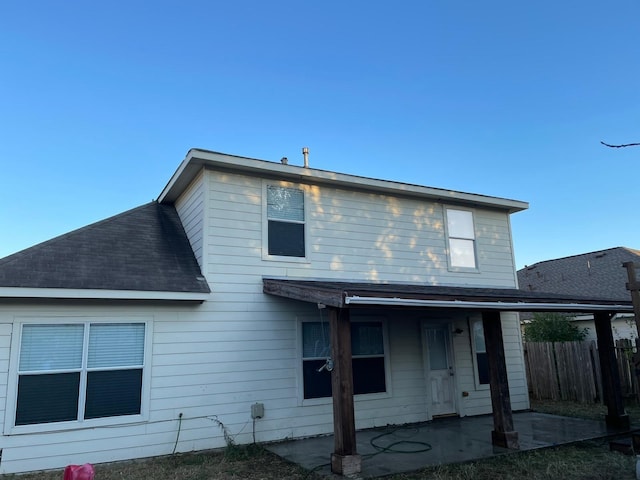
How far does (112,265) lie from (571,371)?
11616 millimetres

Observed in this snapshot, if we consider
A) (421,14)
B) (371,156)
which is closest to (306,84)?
(371,156)

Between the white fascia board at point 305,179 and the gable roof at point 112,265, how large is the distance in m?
1.17

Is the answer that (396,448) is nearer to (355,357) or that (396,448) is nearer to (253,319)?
(355,357)

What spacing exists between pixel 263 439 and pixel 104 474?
98.5 inches

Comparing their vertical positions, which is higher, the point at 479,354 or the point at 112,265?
the point at 112,265

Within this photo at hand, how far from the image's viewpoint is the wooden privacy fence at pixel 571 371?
11.2 metres

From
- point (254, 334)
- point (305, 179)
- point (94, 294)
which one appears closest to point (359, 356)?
point (254, 334)

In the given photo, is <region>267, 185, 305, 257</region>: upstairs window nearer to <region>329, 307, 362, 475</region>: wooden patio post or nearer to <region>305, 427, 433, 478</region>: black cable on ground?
<region>329, 307, 362, 475</region>: wooden patio post

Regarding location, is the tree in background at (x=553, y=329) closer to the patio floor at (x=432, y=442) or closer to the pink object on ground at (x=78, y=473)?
the patio floor at (x=432, y=442)

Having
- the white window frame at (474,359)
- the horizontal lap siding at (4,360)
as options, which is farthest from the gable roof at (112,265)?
the white window frame at (474,359)

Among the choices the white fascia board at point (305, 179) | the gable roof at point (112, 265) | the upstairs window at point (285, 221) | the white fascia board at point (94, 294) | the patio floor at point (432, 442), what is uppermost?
the white fascia board at point (305, 179)

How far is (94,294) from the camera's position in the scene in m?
6.22

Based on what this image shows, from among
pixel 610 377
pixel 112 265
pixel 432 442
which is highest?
pixel 112 265

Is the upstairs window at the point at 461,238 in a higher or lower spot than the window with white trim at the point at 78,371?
higher
